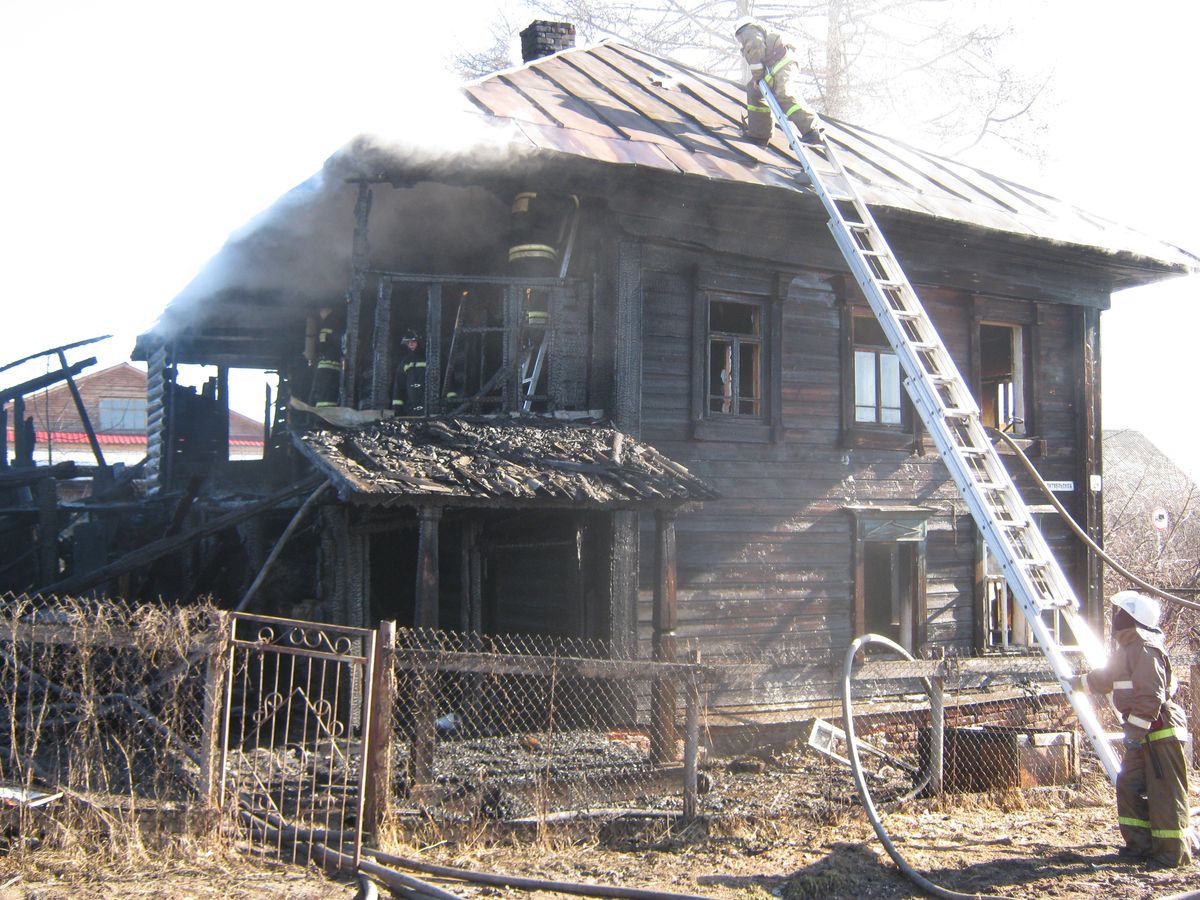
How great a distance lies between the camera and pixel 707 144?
39.0 ft

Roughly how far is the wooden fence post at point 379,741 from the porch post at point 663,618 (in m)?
2.49

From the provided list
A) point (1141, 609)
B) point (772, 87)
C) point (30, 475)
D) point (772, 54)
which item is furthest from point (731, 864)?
point (30, 475)

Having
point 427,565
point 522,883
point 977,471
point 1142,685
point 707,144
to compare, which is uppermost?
point 707,144

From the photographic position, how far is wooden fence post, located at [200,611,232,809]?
20.6ft

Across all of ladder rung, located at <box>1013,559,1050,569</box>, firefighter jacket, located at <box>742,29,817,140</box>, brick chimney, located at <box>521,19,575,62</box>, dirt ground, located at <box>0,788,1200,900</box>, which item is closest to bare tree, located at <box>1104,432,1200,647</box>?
ladder rung, located at <box>1013,559,1050,569</box>

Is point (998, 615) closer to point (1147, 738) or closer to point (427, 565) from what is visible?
point (1147, 738)

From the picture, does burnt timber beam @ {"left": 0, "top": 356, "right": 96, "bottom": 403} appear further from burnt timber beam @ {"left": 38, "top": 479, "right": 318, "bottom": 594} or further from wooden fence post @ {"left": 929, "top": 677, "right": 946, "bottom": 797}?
wooden fence post @ {"left": 929, "top": 677, "right": 946, "bottom": 797}

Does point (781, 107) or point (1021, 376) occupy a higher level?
point (781, 107)

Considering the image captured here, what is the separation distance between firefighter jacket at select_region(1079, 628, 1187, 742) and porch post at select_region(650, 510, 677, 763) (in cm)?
309

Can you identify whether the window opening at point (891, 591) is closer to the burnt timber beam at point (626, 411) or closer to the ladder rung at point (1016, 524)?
the burnt timber beam at point (626, 411)

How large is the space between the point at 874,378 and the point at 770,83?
3.79 metres

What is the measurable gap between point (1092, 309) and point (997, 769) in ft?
26.2

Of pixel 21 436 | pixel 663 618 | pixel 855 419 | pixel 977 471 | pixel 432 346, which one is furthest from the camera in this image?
pixel 21 436

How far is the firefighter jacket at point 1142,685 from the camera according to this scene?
6773 mm
